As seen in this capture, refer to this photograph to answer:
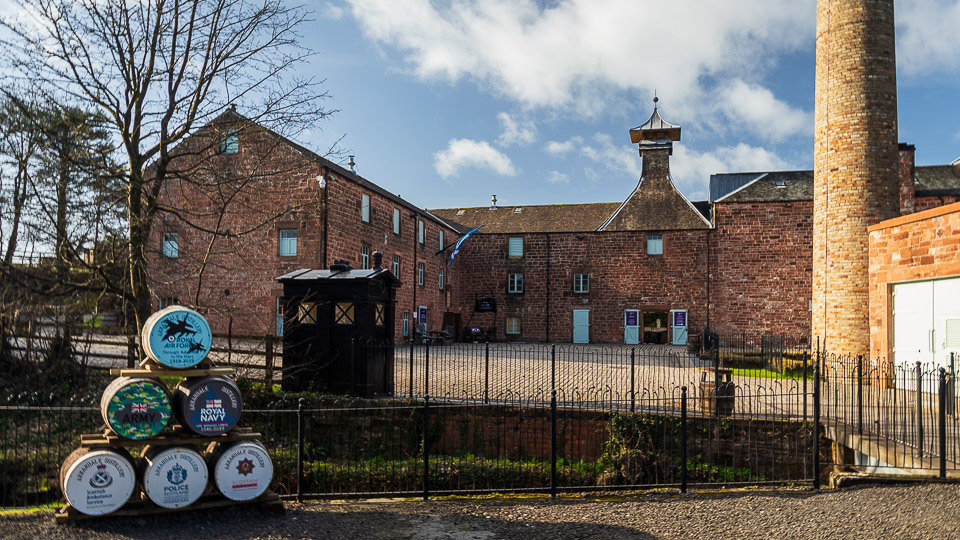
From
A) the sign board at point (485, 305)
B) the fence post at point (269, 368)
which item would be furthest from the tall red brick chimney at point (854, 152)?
the sign board at point (485, 305)

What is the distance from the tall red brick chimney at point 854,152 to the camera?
16.5m

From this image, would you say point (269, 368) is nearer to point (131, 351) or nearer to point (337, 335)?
point (337, 335)

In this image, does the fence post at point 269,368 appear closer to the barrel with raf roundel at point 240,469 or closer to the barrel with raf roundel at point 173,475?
the barrel with raf roundel at point 240,469

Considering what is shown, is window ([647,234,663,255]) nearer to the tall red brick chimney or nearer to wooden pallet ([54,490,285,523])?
the tall red brick chimney

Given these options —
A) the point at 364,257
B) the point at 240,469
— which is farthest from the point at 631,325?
the point at 240,469

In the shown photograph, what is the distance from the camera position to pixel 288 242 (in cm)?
2334

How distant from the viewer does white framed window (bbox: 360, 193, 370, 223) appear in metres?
25.6

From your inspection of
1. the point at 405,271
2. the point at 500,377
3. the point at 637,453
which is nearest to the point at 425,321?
the point at 405,271

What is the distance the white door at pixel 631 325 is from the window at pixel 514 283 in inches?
219

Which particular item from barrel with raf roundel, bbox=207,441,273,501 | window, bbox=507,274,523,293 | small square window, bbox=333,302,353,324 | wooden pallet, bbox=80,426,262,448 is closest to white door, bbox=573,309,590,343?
window, bbox=507,274,523,293

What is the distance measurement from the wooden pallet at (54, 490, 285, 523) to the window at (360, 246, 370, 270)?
1905 centimetres

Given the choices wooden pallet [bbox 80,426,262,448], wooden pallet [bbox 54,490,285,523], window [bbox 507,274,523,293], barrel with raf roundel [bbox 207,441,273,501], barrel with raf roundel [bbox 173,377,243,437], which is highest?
window [bbox 507,274,523,293]

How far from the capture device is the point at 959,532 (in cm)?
603

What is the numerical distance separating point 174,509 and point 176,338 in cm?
154
